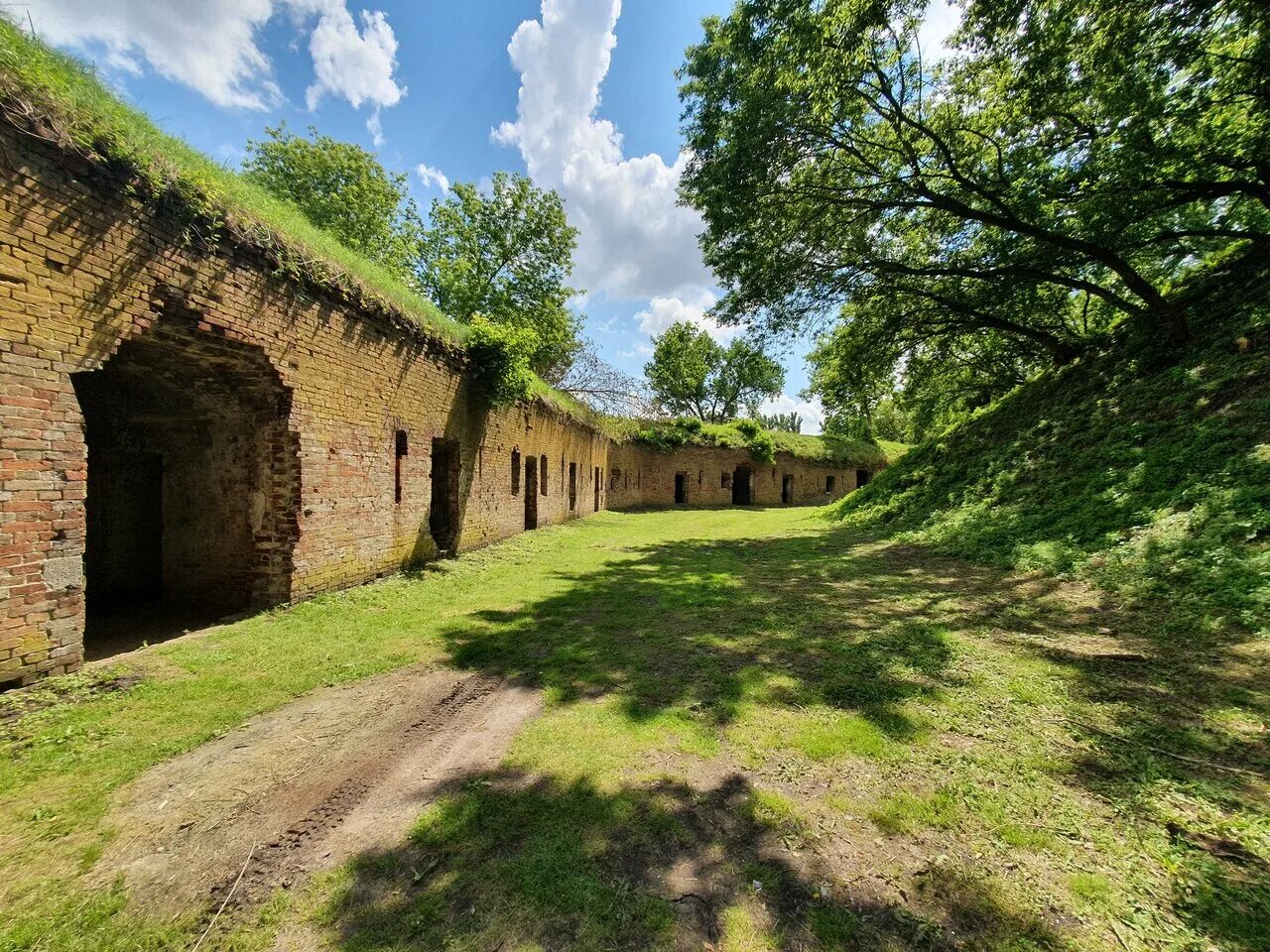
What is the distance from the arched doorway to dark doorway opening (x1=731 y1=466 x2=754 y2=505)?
2707cm

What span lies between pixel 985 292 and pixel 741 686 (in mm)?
13596

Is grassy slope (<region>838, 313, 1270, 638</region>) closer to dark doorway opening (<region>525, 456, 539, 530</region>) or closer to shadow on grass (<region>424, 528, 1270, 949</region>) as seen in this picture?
shadow on grass (<region>424, 528, 1270, 949</region>)

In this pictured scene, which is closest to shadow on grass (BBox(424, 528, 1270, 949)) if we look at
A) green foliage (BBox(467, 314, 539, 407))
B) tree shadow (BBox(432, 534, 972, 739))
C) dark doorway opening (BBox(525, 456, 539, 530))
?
tree shadow (BBox(432, 534, 972, 739))

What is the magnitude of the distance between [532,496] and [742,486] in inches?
771

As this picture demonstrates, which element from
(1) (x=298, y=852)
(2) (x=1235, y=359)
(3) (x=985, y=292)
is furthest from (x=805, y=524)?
(1) (x=298, y=852)

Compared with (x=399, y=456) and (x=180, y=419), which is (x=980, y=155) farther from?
(x=180, y=419)

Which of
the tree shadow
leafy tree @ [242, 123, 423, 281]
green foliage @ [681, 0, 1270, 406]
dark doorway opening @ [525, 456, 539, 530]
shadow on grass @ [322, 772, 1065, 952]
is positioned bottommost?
shadow on grass @ [322, 772, 1065, 952]

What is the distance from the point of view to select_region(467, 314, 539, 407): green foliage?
10188mm

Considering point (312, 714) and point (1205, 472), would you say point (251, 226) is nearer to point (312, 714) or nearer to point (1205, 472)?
point (312, 714)

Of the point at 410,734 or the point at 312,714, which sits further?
the point at 312,714

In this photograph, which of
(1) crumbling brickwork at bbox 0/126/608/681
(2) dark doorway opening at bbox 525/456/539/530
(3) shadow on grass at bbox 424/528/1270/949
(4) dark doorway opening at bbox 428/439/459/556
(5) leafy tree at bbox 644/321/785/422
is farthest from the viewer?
(5) leafy tree at bbox 644/321/785/422

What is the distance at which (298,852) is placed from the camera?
2.33m

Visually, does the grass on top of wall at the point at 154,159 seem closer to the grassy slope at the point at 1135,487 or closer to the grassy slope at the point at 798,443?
the grassy slope at the point at 1135,487

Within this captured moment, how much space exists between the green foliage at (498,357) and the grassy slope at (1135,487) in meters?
9.36
